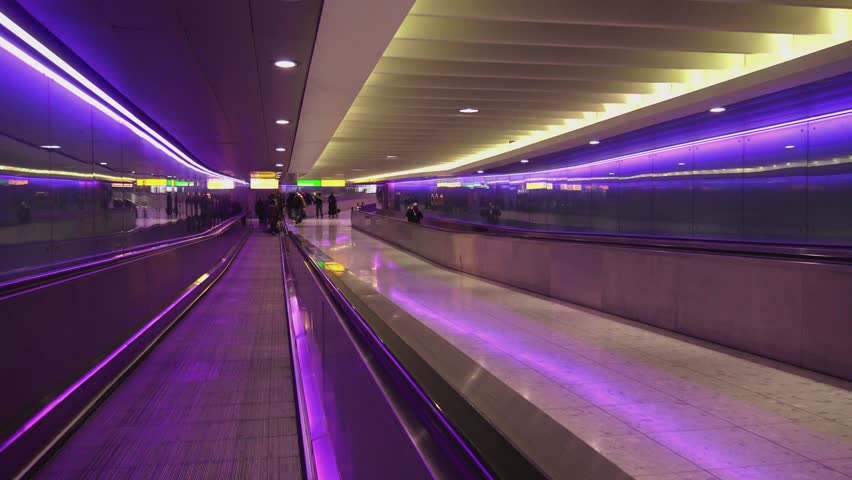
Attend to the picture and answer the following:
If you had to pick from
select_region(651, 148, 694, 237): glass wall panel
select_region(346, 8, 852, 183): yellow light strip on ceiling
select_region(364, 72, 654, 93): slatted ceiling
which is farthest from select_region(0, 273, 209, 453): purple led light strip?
select_region(651, 148, 694, 237): glass wall panel

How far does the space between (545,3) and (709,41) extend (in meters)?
2.31

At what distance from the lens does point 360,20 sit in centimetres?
551

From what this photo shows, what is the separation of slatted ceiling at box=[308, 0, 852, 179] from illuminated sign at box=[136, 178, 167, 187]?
363 cm

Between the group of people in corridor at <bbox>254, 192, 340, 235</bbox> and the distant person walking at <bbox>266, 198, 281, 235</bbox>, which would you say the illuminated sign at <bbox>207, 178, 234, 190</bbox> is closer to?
the distant person walking at <bbox>266, 198, 281, 235</bbox>

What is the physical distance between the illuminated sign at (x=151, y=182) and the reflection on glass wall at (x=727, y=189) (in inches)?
398

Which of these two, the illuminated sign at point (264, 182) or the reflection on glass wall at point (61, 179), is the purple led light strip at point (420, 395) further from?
the illuminated sign at point (264, 182)

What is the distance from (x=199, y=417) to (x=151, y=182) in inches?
274

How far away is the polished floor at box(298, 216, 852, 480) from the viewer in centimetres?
371

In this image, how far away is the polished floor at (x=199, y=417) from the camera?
3811mm

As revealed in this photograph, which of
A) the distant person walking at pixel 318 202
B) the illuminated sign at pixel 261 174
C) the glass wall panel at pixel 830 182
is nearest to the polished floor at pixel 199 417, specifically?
the glass wall panel at pixel 830 182

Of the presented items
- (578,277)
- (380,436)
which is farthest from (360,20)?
(578,277)

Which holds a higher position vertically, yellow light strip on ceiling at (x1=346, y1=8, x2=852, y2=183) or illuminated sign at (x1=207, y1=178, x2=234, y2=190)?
yellow light strip on ceiling at (x1=346, y1=8, x2=852, y2=183)

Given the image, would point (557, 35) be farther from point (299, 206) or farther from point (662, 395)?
point (299, 206)

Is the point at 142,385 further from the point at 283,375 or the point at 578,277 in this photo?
the point at 578,277
